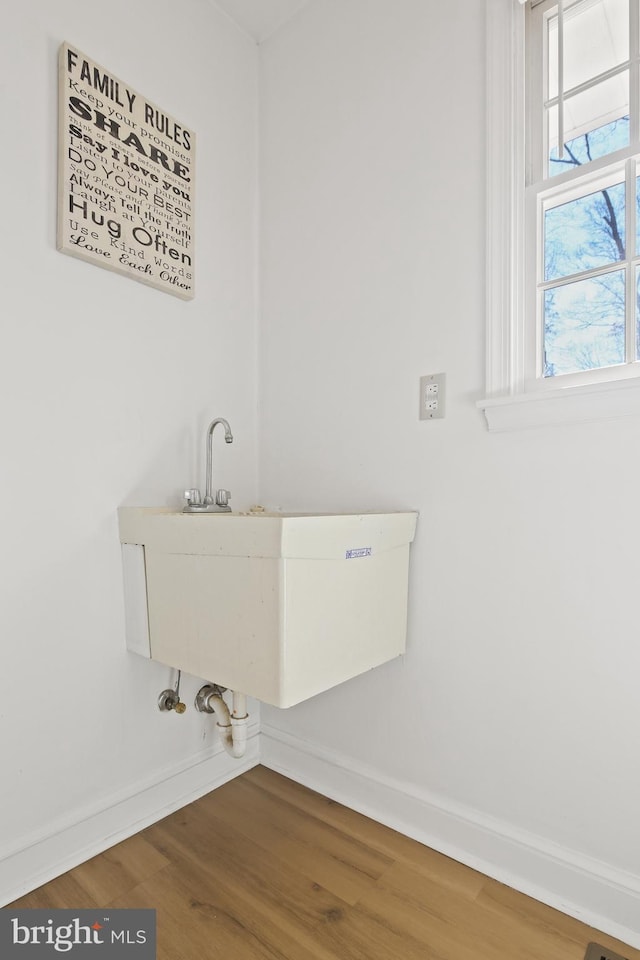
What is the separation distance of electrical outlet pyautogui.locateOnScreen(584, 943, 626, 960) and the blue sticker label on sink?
919 millimetres

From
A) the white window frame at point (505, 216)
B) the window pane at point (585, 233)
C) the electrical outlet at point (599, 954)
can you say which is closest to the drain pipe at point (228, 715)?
the electrical outlet at point (599, 954)

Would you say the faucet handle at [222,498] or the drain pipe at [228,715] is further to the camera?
the faucet handle at [222,498]

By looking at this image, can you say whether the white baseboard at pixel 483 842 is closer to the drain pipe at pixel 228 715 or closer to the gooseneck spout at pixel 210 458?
the drain pipe at pixel 228 715

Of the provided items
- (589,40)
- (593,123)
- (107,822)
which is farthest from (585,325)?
(107,822)

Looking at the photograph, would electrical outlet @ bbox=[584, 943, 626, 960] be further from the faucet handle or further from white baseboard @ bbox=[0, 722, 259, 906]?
the faucet handle

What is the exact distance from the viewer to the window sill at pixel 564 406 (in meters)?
1.17

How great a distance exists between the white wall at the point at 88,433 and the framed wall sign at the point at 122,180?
0.04 m

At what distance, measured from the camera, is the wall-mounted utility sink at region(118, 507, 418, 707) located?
1155 millimetres

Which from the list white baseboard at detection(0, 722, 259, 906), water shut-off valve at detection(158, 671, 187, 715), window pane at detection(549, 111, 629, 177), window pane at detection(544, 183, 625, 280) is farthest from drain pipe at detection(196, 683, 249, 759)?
window pane at detection(549, 111, 629, 177)

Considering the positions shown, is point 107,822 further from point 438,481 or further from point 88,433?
point 438,481

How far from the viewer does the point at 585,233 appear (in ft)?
4.35

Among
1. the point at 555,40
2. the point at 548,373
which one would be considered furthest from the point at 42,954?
the point at 555,40

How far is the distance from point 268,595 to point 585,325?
968mm

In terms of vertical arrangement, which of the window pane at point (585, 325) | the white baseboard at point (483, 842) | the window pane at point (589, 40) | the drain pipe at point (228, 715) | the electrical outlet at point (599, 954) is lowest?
the electrical outlet at point (599, 954)
